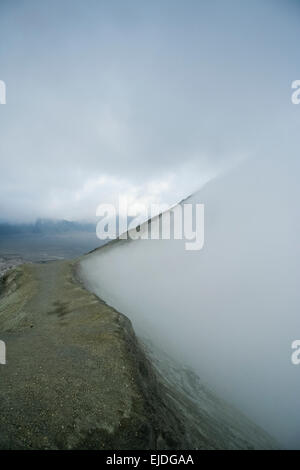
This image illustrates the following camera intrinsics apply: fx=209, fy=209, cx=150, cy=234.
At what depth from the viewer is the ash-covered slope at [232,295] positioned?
3941 cm

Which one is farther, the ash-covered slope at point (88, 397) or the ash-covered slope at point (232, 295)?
the ash-covered slope at point (232, 295)

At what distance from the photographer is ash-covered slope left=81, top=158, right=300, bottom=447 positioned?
39406 millimetres

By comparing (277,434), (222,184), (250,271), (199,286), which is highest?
(222,184)

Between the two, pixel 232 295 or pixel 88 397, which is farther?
pixel 232 295

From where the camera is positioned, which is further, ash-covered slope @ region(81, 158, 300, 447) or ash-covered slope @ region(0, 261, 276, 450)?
ash-covered slope @ region(81, 158, 300, 447)

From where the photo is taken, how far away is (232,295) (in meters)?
60.7

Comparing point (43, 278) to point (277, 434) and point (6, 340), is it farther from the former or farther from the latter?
point (277, 434)

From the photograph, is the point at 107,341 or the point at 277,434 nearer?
the point at 107,341

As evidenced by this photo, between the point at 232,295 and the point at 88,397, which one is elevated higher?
the point at 88,397

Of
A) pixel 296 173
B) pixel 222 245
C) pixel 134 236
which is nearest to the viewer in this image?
pixel 222 245

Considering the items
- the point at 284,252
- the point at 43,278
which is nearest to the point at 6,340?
the point at 43,278

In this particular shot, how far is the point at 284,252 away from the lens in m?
71.9

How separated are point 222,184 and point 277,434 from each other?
108 metres
